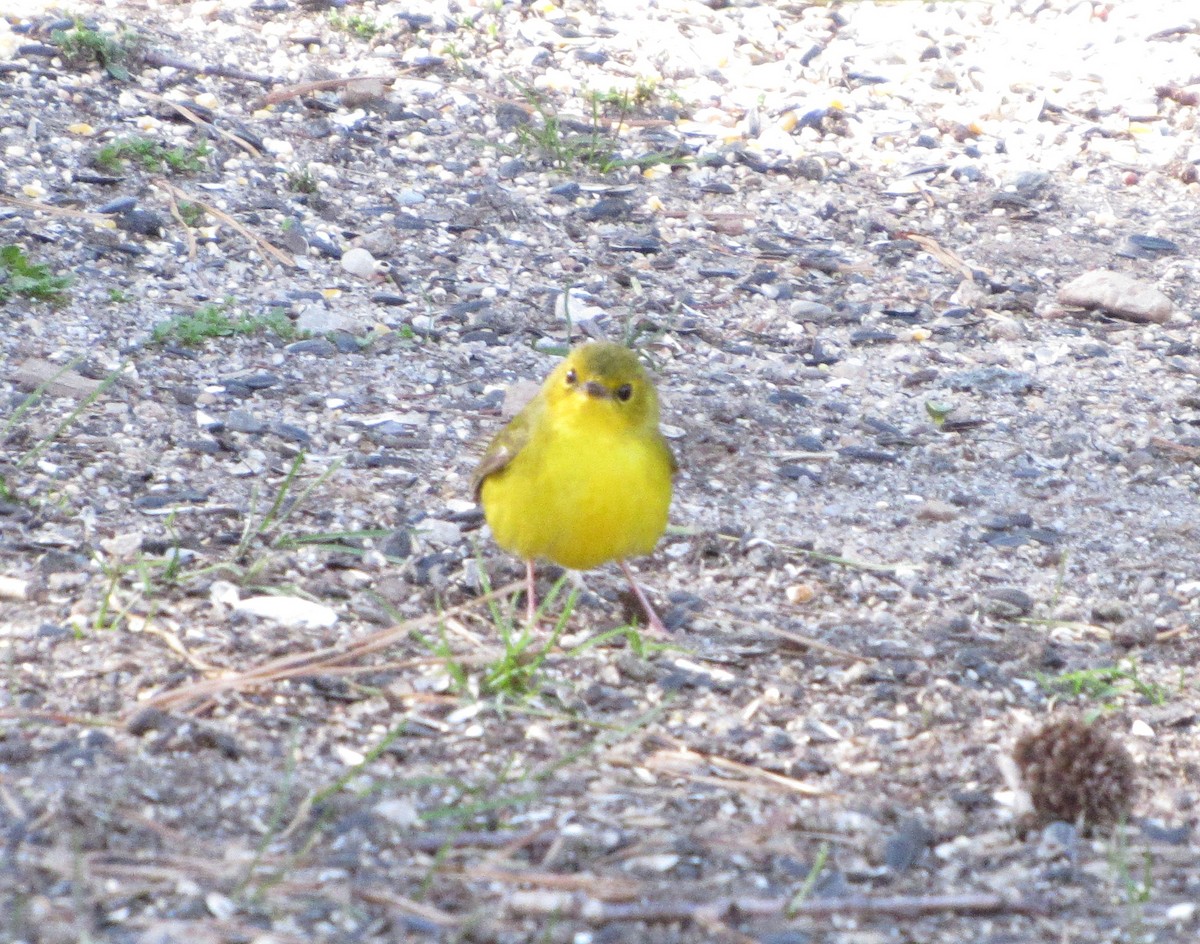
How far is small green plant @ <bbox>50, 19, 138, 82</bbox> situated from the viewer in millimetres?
7293

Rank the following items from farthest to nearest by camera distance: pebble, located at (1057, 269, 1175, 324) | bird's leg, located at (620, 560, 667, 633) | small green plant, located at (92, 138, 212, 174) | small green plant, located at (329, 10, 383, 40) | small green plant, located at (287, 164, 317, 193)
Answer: small green plant, located at (329, 10, 383, 40) → small green plant, located at (287, 164, 317, 193) → pebble, located at (1057, 269, 1175, 324) → small green plant, located at (92, 138, 212, 174) → bird's leg, located at (620, 560, 667, 633)

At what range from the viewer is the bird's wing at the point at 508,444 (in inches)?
171

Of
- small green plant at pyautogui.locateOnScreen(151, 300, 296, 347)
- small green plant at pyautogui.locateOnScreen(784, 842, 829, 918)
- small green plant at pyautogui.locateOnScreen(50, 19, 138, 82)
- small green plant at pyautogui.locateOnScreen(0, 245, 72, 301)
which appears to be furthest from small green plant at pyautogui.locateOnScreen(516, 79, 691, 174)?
small green plant at pyautogui.locateOnScreen(784, 842, 829, 918)

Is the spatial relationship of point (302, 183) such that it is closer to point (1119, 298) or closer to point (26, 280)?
point (26, 280)

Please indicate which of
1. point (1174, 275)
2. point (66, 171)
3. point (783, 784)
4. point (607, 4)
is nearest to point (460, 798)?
point (783, 784)

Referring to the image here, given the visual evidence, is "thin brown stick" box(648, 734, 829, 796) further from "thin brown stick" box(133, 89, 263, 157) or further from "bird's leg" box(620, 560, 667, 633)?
"thin brown stick" box(133, 89, 263, 157)

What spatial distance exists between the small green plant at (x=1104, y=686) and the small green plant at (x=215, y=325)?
321cm

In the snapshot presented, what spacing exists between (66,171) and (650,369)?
2698 millimetres

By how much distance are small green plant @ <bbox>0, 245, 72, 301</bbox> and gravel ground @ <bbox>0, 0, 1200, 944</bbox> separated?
0.19 ft

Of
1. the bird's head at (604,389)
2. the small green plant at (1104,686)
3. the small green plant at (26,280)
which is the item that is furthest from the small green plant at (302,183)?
the small green plant at (1104,686)

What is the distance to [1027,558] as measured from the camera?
4.93 m

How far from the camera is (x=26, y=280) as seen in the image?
5691 mm

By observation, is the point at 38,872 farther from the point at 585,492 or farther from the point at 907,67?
the point at 907,67

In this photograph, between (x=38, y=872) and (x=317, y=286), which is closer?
(x=38, y=872)
